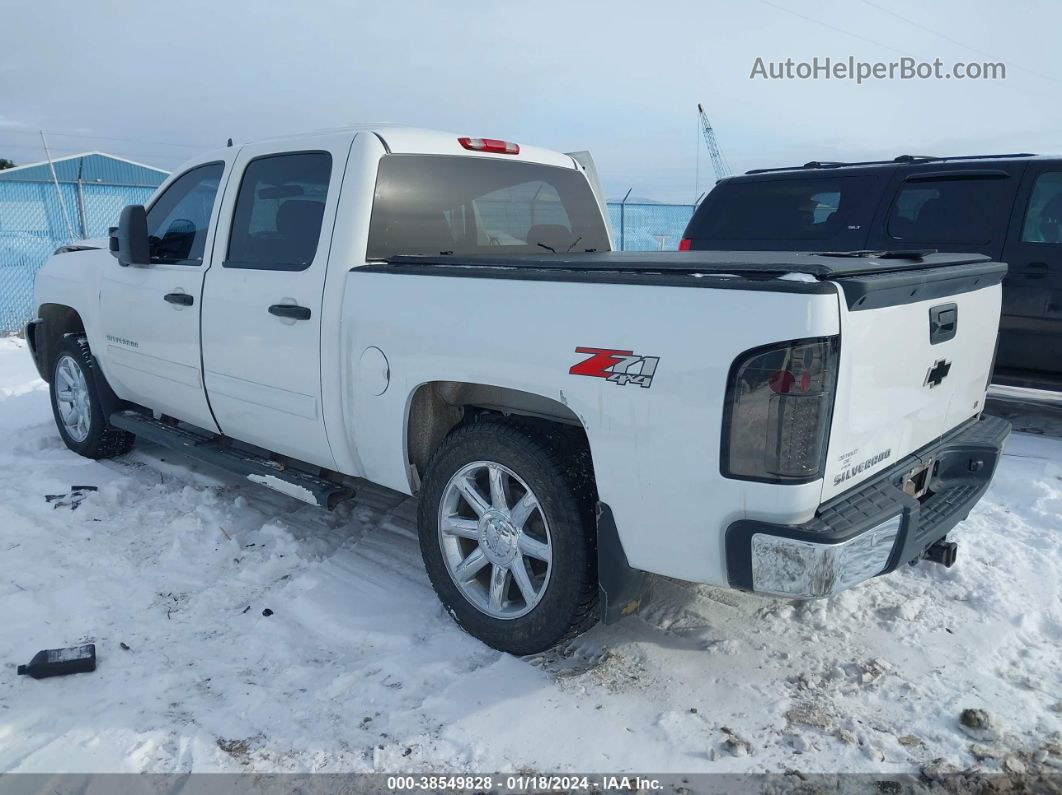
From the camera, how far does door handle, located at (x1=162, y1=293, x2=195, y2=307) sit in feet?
14.0

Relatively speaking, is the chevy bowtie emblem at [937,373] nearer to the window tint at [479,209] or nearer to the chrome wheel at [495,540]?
the chrome wheel at [495,540]

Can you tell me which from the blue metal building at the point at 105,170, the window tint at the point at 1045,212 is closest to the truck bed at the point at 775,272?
the window tint at the point at 1045,212

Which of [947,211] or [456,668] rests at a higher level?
[947,211]

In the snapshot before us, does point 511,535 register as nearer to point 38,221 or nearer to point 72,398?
point 72,398

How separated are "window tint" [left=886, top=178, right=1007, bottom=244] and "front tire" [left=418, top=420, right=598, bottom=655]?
4.93 metres

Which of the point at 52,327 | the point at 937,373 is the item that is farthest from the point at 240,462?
the point at 937,373

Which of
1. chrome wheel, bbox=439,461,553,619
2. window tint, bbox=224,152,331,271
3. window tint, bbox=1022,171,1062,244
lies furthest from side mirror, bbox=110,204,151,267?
window tint, bbox=1022,171,1062,244

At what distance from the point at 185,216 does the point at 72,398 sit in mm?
1999

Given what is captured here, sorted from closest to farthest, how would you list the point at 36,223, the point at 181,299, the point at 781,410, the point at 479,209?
1. the point at 781,410
2. the point at 479,209
3. the point at 181,299
4. the point at 36,223

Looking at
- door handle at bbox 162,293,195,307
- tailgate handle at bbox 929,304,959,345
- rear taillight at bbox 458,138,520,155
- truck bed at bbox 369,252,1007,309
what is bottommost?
tailgate handle at bbox 929,304,959,345

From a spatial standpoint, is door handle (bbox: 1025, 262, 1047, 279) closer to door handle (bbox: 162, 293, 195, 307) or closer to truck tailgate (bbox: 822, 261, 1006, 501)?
truck tailgate (bbox: 822, 261, 1006, 501)

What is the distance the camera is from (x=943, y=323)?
2877mm

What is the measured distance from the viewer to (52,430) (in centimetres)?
629

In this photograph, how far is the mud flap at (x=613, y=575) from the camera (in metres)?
2.71
